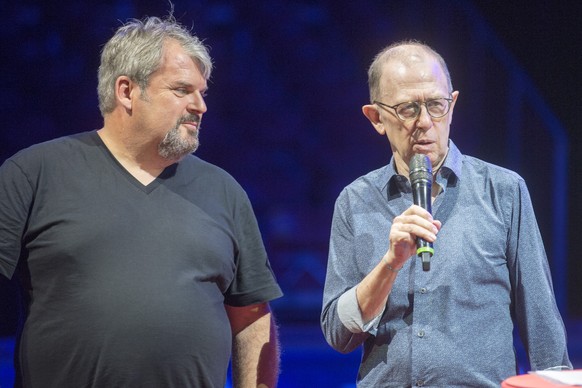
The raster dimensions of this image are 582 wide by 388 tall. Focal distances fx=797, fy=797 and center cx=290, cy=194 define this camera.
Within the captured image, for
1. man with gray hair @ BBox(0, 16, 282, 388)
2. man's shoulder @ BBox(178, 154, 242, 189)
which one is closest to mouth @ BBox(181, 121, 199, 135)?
man with gray hair @ BBox(0, 16, 282, 388)

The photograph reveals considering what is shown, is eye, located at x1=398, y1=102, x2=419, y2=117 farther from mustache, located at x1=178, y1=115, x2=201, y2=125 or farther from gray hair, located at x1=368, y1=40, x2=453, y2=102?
mustache, located at x1=178, y1=115, x2=201, y2=125

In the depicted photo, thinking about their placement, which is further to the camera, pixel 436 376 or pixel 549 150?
pixel 549 150

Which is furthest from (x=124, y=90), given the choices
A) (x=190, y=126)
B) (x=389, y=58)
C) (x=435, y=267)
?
(x=435, y=267)

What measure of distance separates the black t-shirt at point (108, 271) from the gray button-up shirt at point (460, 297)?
338 mm

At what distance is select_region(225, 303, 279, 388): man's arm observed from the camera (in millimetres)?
2209

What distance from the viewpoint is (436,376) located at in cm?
185

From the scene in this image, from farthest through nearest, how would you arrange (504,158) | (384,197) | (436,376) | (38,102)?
(504,158), (38,102), (384,197), (436,376)

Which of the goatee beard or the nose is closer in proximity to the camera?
the nose

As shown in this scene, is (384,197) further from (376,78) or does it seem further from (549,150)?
(549,150)

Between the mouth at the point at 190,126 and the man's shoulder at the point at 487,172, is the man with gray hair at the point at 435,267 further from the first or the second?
the mouth at the point at 190,126

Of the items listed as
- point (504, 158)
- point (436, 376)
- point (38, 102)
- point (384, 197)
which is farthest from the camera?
point (504, 158)

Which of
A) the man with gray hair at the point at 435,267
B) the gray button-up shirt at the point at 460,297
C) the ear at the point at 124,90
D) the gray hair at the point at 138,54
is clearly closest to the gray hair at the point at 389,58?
the man with gray hair at the point at 435,267

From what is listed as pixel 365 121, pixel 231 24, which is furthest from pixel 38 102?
pixel 365 121

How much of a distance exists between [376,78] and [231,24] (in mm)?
3606
